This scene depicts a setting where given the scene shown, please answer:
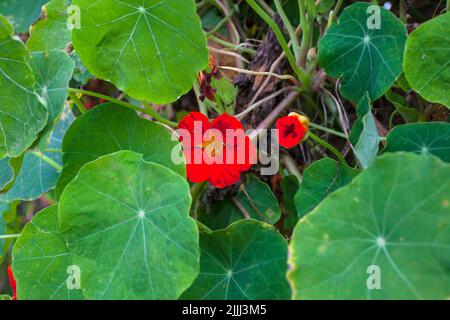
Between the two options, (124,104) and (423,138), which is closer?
(423,138)

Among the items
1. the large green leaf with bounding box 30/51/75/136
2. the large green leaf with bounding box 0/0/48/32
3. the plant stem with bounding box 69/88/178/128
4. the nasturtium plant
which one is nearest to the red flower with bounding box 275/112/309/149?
the nasturtium plant

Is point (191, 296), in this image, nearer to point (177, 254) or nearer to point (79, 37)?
point (177, 254)

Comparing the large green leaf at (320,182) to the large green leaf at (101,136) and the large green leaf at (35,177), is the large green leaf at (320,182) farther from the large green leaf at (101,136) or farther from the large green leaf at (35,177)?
the large green leaf at (35,177)

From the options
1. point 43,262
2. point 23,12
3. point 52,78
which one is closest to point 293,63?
point 52,78

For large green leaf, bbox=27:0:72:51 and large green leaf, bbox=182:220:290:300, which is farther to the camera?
large green leaf, bbox=27:0:72:51

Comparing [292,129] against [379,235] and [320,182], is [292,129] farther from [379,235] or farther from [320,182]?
[379,235]

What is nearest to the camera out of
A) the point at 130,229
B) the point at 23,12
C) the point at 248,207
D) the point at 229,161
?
the point at 130,229

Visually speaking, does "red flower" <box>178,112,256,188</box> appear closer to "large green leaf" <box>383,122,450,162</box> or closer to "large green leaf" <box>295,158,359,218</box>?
"large green leaf" <box>295,158,359,218</box>
